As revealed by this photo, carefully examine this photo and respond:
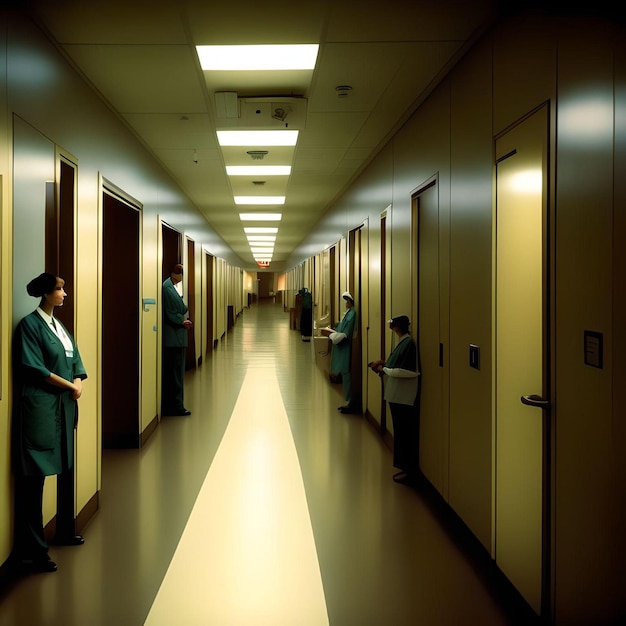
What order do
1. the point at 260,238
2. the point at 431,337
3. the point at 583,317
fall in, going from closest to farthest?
the point at 583,317 → the point at 431,337 → the point at 260,238

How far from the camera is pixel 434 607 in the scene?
107 inches

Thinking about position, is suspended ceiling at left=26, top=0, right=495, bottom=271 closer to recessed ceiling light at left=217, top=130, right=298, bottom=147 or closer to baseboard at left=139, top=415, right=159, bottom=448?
recessed ceiling light at left=217, top=130, right=298, bottom=147

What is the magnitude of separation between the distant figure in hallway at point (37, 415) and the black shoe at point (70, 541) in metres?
0.33

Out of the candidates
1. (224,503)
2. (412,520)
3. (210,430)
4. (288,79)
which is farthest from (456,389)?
(210,430)

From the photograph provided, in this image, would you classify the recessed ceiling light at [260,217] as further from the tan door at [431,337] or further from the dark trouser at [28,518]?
the dark trouser at [28,518]

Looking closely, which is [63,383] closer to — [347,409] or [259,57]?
[259,57]

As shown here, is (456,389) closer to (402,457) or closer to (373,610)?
(402,457)

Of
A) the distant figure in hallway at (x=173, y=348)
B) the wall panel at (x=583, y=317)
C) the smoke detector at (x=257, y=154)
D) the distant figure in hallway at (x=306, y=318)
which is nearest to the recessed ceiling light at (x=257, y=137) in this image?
the smoke detector at (x=257, y=154)

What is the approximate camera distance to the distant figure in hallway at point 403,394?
14.6ft

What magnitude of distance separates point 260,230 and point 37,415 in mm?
13349

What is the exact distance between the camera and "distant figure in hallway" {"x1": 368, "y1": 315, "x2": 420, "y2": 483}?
446 cm

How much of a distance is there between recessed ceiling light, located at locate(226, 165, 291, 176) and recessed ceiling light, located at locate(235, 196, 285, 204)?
201 cm

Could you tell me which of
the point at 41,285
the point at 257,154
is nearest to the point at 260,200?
the point at 257,154

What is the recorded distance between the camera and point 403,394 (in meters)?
4.46
